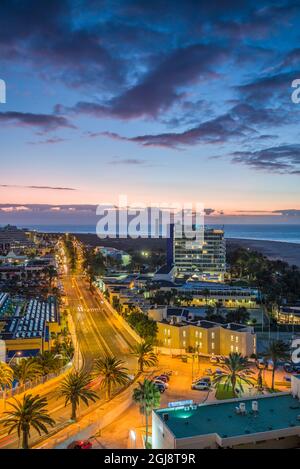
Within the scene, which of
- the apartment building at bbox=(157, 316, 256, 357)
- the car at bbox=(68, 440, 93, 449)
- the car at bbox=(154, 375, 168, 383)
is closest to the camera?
the car at bbox=(68, 440, 93, 449)

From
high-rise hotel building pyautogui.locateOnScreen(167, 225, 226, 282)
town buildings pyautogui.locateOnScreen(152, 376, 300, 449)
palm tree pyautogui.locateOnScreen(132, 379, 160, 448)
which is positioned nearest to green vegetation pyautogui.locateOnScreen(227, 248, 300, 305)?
high-rise hotel building pyautogui.locateOnScreen(167, 225, 226, 282)

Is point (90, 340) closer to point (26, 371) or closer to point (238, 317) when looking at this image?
point (26, 371)

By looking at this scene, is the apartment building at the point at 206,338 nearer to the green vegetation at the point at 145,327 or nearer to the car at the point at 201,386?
the green vegetation at the point at 145,327

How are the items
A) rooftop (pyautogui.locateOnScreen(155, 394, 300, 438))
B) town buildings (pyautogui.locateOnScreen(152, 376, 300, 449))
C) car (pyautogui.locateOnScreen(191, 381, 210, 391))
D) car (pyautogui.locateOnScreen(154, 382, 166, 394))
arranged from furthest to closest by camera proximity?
car (pyautogui.locateOnScreen(191, 381, 210, 391)) → car (pyautogui.locateOnScreen(154, 382, 166, 394)) → rooftop (pyautogui.locateOnScreen(155, 394, 300, 438)) → town buildings (pyautogui.locateOnScreen(152, 376, 300, 449))

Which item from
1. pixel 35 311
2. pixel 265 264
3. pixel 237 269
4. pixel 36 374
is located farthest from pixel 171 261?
pixel 36 374

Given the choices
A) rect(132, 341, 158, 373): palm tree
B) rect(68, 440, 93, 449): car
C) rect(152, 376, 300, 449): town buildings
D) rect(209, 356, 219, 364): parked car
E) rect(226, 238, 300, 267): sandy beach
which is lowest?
rect(209, 356, 219, 364): parked car

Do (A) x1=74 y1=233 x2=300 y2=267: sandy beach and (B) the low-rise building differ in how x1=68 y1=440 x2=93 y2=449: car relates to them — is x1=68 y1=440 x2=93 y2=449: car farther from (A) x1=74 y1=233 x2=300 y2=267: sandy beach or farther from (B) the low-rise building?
(A) x1=74 y1=233 x2=300 y2=267: sandy beach

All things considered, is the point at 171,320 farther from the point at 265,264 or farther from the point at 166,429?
the point at 265,264

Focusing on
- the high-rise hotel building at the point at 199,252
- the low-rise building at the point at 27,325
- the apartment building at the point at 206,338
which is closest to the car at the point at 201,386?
the apartment building at the point at 206,338

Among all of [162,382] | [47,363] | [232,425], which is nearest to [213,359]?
[162,382]
